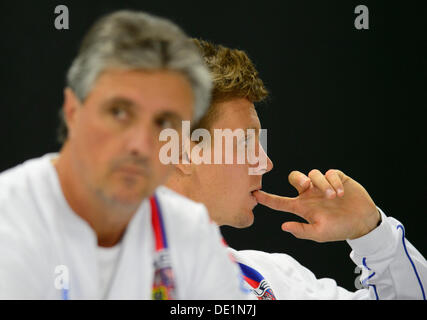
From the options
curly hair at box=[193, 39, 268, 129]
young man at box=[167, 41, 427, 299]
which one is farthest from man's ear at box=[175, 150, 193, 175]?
curly hair at box=[193, 39, 268, 129]

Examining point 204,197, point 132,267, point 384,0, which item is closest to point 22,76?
point 204,197

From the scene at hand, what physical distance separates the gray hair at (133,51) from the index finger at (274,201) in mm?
952

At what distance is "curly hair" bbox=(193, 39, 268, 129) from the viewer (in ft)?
5.96

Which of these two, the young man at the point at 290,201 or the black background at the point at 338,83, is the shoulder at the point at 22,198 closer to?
the young man at the point at 290,201

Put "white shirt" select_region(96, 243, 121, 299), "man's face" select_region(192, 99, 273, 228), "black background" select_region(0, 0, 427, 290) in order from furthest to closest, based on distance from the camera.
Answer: "black background" select_region(0, 0, 427, 290) < "man's face" select_region(192, 99, 273, 228) < "white shirt" select_region(96, 243, 121, 299)

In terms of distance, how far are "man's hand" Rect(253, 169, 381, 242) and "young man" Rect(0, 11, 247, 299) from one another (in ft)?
2.53

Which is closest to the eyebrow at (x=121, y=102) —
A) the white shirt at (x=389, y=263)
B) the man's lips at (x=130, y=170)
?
the man's lips at (x=130, y=170)

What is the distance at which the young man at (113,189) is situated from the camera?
93cm

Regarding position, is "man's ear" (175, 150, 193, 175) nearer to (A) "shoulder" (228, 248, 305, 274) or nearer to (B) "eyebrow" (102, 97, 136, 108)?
(A) "shoulder" (228, 248, 305, 274)

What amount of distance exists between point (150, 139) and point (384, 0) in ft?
4.61

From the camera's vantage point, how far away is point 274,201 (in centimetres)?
193

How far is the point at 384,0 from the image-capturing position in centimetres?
203

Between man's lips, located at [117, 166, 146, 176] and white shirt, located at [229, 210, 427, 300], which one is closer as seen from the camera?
man's lips, located at [117, 166, 146, 176]
